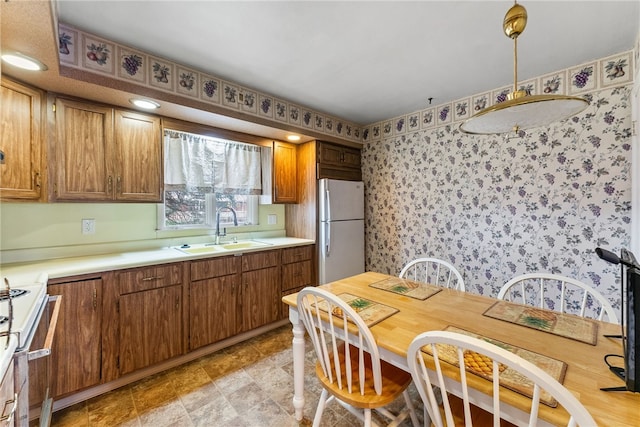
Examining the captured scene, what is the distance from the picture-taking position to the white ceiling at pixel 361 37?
4.85 feet

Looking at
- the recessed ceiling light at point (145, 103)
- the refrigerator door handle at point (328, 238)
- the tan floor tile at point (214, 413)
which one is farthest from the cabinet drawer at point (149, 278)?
the refrigerator door handle at point (328, 238)

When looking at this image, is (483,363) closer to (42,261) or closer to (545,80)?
(545,80)

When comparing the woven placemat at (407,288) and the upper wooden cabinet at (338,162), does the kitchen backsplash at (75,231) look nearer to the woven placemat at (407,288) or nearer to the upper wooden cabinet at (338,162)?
the upper wooden cabinet at (338,162)

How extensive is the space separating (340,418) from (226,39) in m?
2.53

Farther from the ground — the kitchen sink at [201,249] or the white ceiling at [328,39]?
the white ceiling at [328,39]

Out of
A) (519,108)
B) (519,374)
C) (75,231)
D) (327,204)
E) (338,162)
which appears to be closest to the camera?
(519,374)

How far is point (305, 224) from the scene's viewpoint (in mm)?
3234

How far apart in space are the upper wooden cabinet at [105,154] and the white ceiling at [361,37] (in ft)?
1.80

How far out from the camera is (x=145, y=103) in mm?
1991

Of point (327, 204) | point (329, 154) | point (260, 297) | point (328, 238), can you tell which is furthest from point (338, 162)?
point (260, 297)

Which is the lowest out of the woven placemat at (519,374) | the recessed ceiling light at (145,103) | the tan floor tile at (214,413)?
the tan floor tile at (214,413)

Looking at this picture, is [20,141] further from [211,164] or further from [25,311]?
[211,164]

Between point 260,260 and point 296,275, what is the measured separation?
51 cm

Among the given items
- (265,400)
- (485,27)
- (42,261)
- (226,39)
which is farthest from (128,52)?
(265,400)
